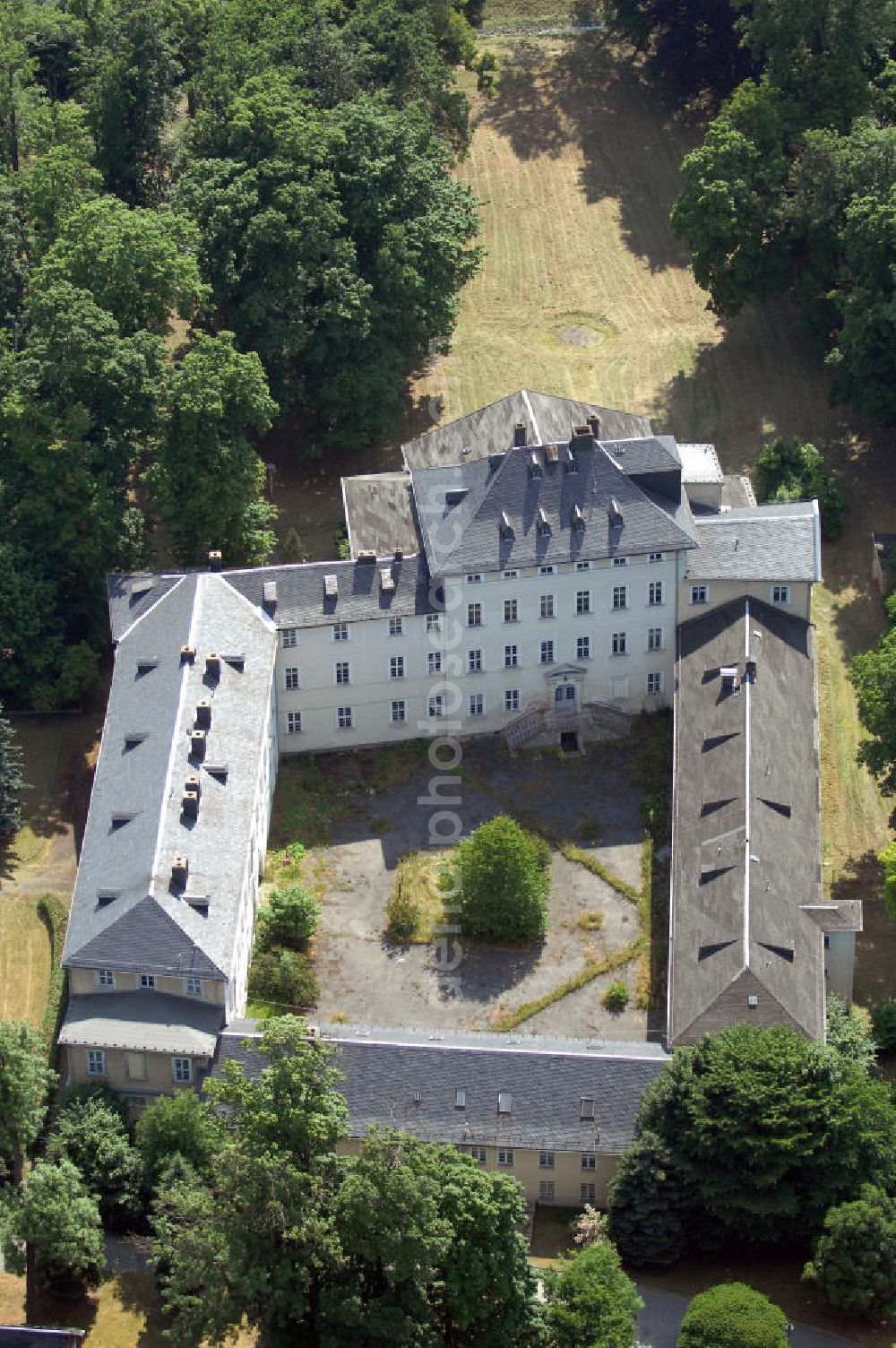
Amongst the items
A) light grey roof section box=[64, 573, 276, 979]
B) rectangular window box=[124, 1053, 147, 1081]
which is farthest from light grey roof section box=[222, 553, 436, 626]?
rectangular window box=[124, 1053, 147, 1081]

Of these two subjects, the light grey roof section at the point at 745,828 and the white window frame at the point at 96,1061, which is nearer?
the light grey roof section at the point at 745,828

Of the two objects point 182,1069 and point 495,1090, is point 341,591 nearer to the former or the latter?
point 182,1069

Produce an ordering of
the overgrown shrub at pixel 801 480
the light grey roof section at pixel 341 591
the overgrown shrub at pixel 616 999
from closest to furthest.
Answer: the overgrown shrub at pixel 616 999
the light grey roof section at pixel 341 591
the overgrown shrub at pixel 801 480

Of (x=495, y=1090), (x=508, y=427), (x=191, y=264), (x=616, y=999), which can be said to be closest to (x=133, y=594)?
(x=191, y=264)

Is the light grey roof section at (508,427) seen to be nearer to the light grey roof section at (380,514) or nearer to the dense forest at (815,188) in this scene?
the light grey roof section at (380,514)

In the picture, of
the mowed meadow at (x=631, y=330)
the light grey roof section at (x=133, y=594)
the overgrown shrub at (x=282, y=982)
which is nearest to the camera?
the overgrown shrub at (x=282, y=982)

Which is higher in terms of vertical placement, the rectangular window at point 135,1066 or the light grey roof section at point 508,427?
the light grey roof section at point 508,427

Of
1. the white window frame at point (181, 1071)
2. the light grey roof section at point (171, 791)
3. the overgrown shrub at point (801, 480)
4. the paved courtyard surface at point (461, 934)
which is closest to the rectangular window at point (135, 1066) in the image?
the white window frame at point (181, 1071)
